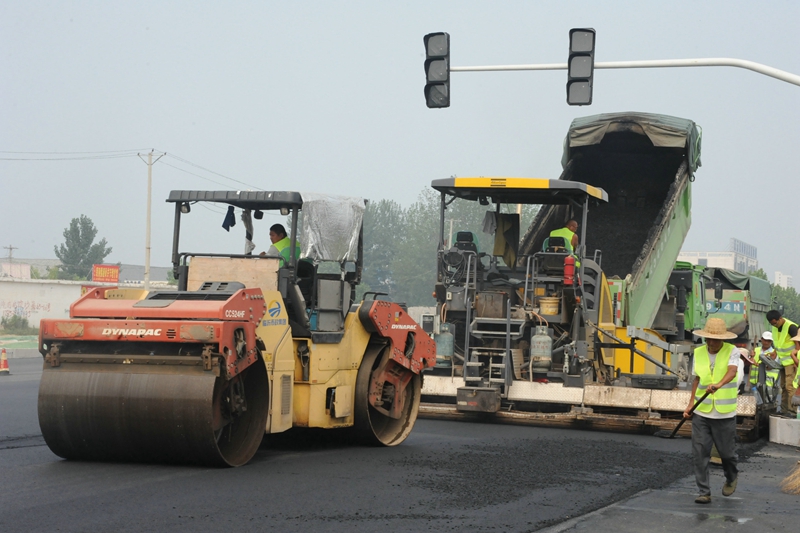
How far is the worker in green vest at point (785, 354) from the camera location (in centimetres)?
1306

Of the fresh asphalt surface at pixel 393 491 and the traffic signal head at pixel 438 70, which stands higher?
the traffic signal head at pixel 438 70

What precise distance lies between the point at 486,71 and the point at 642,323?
14.3 ft

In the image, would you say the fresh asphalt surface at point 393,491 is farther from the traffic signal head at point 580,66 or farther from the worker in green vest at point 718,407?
the traffic signal head at point 580,66

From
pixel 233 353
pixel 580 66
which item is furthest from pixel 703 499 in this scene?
pixel 580 66

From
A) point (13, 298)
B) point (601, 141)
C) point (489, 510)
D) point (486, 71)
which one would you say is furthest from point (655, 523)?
point (13, 298)

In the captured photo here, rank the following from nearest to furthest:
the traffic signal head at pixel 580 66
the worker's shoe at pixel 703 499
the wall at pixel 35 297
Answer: the worker's shoe at pixel 703 499
the traffic signal head at pixel 580 66
the wall at pixel 35 297

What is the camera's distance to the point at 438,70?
1260 centimetres

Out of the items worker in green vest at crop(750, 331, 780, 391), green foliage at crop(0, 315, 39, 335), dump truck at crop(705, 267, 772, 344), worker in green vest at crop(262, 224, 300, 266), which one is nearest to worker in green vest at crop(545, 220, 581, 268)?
worker in green vest at crop(750, 331, 780, 391)

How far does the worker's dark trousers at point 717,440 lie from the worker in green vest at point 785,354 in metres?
6.18

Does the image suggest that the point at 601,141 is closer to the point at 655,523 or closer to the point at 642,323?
the point at 642,323

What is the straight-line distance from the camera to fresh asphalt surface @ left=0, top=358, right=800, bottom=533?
5.73m

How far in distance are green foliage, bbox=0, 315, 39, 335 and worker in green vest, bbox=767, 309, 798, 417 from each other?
40904mm

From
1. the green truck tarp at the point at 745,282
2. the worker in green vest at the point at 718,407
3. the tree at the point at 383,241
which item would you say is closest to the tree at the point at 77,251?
the tree at the point at 383,241

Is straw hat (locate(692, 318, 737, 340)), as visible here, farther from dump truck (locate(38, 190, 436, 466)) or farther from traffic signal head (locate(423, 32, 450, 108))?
traffic signal head (locate(423, 32, 450, 108))
